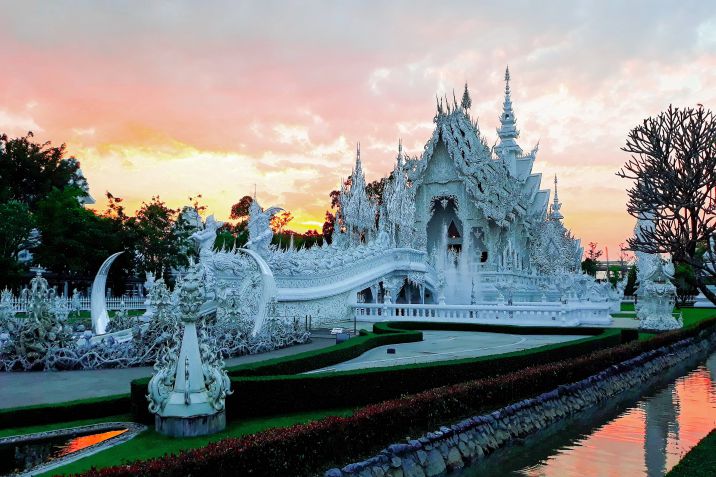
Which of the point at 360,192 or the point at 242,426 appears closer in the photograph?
the point at 242,426

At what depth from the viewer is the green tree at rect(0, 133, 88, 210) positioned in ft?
132

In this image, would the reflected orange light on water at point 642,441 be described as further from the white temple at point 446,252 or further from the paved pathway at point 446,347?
the white temple at point 446,252

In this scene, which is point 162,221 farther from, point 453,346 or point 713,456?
point 713,456

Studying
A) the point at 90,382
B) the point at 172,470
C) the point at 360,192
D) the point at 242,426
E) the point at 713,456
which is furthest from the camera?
the point at 360,192

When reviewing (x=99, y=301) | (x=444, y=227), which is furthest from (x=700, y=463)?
(x=444, y=227)

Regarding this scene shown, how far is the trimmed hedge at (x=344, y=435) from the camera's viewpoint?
18.4 feet

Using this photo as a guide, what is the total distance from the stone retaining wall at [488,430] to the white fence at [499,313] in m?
6.90

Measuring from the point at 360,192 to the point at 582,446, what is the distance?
104 ft

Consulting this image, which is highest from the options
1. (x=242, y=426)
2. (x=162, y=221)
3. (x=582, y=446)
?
(x=162, y=221)

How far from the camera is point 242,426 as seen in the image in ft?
25.8

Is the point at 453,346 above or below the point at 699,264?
below

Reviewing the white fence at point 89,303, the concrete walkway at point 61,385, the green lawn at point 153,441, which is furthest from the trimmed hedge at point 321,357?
the white fence at point 89,303

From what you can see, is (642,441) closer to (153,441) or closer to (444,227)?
(153,441)

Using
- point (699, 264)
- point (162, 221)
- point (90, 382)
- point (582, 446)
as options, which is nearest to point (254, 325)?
point (90, 382)
